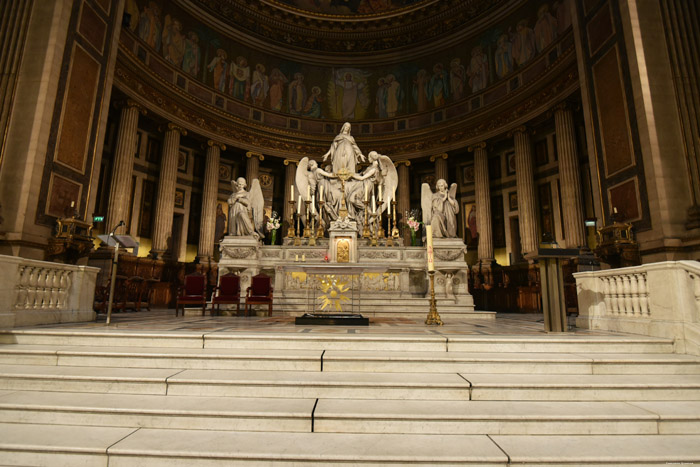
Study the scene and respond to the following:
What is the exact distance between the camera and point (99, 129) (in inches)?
365

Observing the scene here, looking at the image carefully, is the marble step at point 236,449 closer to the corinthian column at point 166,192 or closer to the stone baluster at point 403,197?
the corinthian column at point 166,192

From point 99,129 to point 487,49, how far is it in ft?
55.0

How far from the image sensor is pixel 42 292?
5746 millimetres

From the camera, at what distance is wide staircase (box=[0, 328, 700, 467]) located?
2418 millimetres

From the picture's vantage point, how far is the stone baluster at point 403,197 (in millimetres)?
18812

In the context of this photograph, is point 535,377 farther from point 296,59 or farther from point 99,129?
point 296,59

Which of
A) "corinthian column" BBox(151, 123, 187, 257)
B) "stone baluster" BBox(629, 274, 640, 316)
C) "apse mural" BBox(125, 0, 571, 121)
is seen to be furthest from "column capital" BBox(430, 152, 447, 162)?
"stone baluster" BBox(629, 274, 640, 316)

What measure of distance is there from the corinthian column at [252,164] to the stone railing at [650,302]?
15.9 m

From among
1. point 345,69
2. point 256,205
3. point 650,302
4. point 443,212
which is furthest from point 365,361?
point 345,69

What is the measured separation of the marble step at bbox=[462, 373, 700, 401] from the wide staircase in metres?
0.01

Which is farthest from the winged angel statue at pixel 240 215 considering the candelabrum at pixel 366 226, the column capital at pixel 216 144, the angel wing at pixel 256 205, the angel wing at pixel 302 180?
the column capital at pixel 216 144

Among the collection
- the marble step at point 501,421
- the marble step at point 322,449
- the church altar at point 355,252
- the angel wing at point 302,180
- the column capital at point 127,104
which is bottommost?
the marble step at point 322,449

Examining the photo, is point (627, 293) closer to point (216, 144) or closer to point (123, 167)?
point (123, 167)

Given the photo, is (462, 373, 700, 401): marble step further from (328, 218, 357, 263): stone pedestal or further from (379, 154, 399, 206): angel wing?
(379, 154, 399, 206): angel wing
